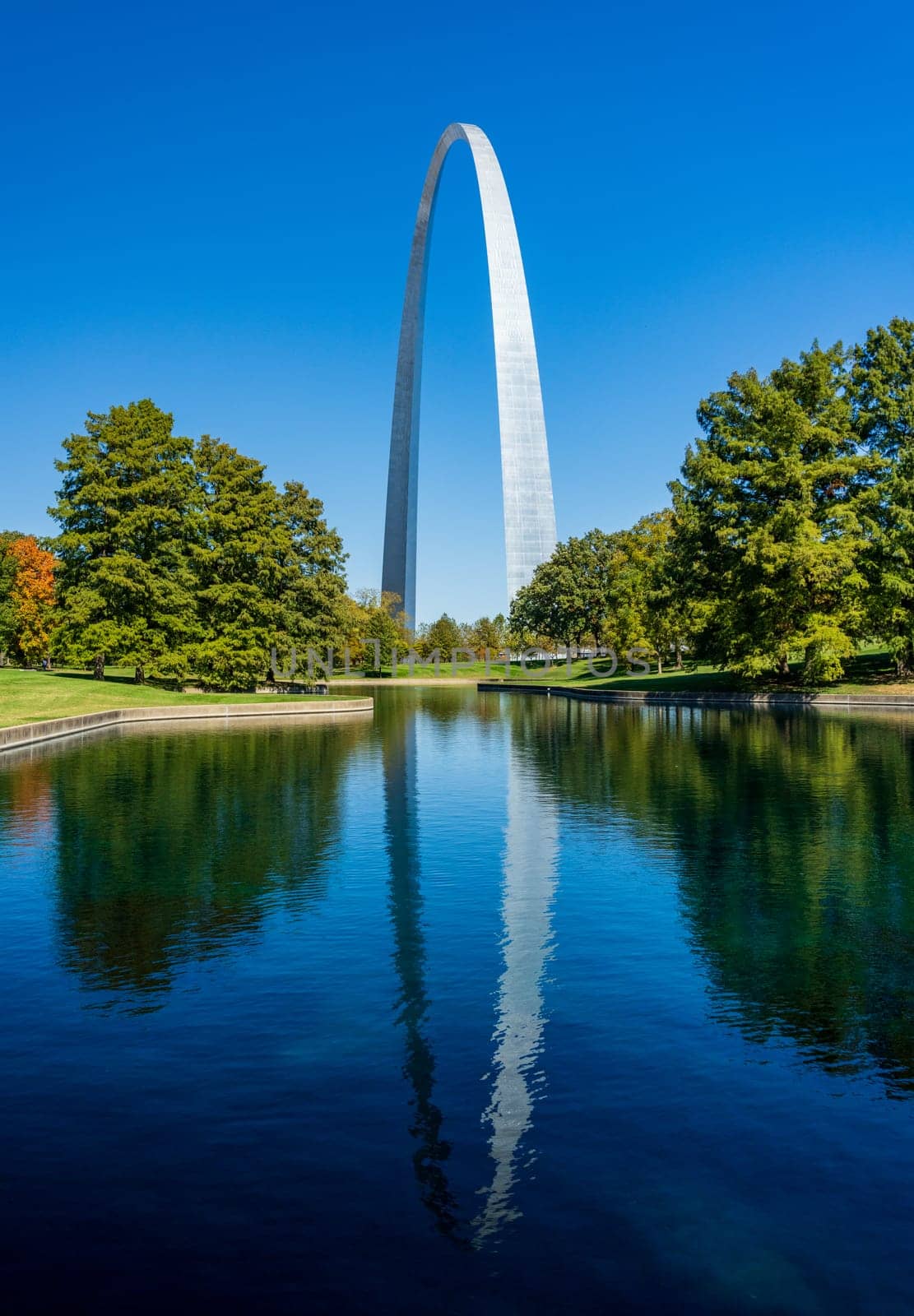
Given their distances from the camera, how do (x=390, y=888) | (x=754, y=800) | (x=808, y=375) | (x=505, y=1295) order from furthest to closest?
(x=808, y=375) → (x=754, y=800) → (x=390, y=888) → (x=505, y=1295)

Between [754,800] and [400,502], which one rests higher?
[400,502]

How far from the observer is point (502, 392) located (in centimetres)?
7662

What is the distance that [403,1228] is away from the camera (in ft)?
15.8

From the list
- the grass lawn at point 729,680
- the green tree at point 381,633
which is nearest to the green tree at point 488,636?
the green tree at point 381,633

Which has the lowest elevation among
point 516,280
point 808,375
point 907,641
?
point 907,641

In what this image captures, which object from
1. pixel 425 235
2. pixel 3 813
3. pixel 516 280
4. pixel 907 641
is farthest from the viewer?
pixel 425 235

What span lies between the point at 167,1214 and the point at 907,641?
4497 centimetres

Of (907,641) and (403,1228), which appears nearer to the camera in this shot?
(403,1228)

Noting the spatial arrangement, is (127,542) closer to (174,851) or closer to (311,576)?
(311,576)

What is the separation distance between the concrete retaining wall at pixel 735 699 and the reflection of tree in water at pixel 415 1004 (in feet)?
94.2

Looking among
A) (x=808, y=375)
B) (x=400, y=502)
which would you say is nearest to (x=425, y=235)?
(x=400, y=502)

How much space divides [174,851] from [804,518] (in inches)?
1428

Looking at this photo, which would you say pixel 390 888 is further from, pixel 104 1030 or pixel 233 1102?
pixel 233 1102

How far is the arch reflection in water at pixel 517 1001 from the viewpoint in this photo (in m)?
5.30
